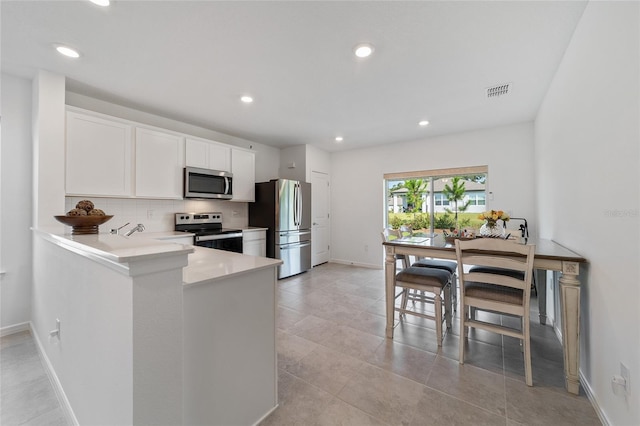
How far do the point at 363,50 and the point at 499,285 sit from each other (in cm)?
215

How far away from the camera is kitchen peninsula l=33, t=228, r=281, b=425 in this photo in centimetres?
88

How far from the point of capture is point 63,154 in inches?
99.0

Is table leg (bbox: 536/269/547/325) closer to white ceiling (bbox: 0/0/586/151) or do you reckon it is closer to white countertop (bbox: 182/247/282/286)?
white ceiling (bbox: 0/0/586/151)

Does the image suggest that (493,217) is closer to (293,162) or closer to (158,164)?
(293,162)

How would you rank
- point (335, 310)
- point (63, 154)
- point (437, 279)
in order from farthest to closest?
point (335, 310)
point (63, 154)
point (437, 279)

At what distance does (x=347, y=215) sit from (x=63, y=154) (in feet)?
14.6

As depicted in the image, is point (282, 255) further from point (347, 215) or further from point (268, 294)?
point (268, 294)

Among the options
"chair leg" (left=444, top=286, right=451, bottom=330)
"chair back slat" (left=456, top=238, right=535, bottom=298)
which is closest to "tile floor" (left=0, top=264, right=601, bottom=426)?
"chair leg" (left=444, top=286, right=451, bottom=330)

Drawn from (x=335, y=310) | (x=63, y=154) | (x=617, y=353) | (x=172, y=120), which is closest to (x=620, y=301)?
(x=617, y=353)

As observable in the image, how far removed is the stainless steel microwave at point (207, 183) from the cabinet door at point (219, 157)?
0.11m

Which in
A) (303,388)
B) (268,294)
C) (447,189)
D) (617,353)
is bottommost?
(303,388)

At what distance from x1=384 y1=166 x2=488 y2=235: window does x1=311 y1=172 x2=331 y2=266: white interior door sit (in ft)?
4.32

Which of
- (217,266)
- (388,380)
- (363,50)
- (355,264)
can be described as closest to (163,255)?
(217,266)

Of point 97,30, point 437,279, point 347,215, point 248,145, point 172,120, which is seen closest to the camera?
point 97,30
